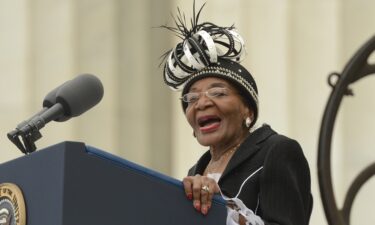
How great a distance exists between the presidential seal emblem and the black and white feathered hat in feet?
3.02

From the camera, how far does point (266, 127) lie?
13.4 ft

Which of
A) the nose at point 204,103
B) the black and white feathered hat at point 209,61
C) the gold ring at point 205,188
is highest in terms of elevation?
the black and white feathered hat at point 209,61

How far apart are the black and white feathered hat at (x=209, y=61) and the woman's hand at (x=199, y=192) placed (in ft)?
2.16

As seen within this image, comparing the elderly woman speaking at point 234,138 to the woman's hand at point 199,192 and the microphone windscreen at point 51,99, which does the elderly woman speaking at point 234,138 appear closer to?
the woman's hand at point 199,192

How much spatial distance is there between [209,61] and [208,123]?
0.67 feet

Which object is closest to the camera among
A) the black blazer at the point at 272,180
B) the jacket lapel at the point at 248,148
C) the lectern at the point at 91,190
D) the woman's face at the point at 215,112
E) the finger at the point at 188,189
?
the lectern at the point at 91,190

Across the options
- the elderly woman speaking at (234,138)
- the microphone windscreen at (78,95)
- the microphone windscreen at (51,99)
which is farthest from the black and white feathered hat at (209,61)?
the microphone windscreen at (51,99)

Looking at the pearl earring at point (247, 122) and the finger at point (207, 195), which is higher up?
the pearl earring at point (247, 122)

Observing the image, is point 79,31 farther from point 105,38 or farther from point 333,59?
point 333,59

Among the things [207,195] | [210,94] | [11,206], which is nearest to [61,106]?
[11,206]

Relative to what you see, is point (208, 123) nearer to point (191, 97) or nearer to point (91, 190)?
point (191, 97)

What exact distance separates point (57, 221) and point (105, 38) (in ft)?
15.9

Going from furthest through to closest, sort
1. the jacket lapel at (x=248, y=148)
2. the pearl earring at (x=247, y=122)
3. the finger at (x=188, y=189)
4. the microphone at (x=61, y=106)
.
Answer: the pearl earring at (x=247, y=122) → the jacket lapel at (x=248, y=148) → the microphone at (x=61, y=106) → the finger at (x=188, y=189)

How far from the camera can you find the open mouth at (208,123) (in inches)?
159
